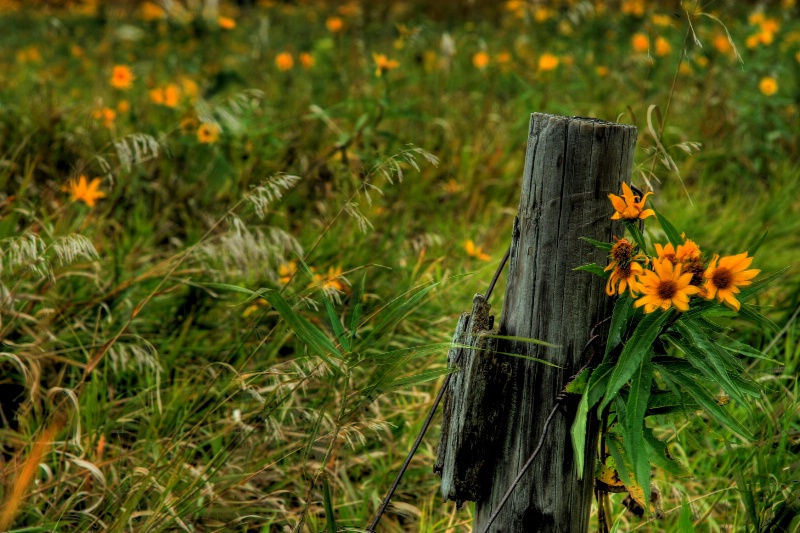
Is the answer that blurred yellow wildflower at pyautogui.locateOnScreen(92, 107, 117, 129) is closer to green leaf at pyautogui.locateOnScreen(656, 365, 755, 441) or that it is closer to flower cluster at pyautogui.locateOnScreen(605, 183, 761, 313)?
flower cluster at pyautogui.locateOnScreen(605, 183, 761, 313)

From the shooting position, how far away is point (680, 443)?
2.54 m

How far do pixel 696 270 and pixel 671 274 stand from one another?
0.05 m

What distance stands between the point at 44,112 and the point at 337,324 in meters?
3.20

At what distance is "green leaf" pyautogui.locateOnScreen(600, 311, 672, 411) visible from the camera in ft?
4.47

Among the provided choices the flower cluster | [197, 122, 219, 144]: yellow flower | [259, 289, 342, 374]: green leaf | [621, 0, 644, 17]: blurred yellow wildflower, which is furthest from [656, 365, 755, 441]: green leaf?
[621, 0, 644, 17]: blurred yellow wildflower

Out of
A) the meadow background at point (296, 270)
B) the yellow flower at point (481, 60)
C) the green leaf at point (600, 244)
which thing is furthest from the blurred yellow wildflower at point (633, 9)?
the green leaf at point (600, 244)

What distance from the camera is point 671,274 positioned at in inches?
52.9

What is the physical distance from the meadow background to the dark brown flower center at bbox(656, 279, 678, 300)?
284 mm

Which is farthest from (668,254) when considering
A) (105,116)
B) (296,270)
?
(105,116)

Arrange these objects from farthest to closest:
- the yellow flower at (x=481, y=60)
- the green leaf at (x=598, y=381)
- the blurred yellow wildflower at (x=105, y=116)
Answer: the yellow flower at (x=481, y=60)
the blurred yellow wildflower at (x=105, y=116)
the green leaf at (x=598, y=381)

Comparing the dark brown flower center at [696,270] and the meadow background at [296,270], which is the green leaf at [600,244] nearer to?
the dark brown flower center at [696,270]

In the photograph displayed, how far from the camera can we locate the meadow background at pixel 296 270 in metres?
1.92

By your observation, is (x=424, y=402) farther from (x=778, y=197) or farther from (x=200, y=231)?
(x=778, y=197)

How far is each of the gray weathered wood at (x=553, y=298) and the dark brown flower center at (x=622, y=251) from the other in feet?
0.34
